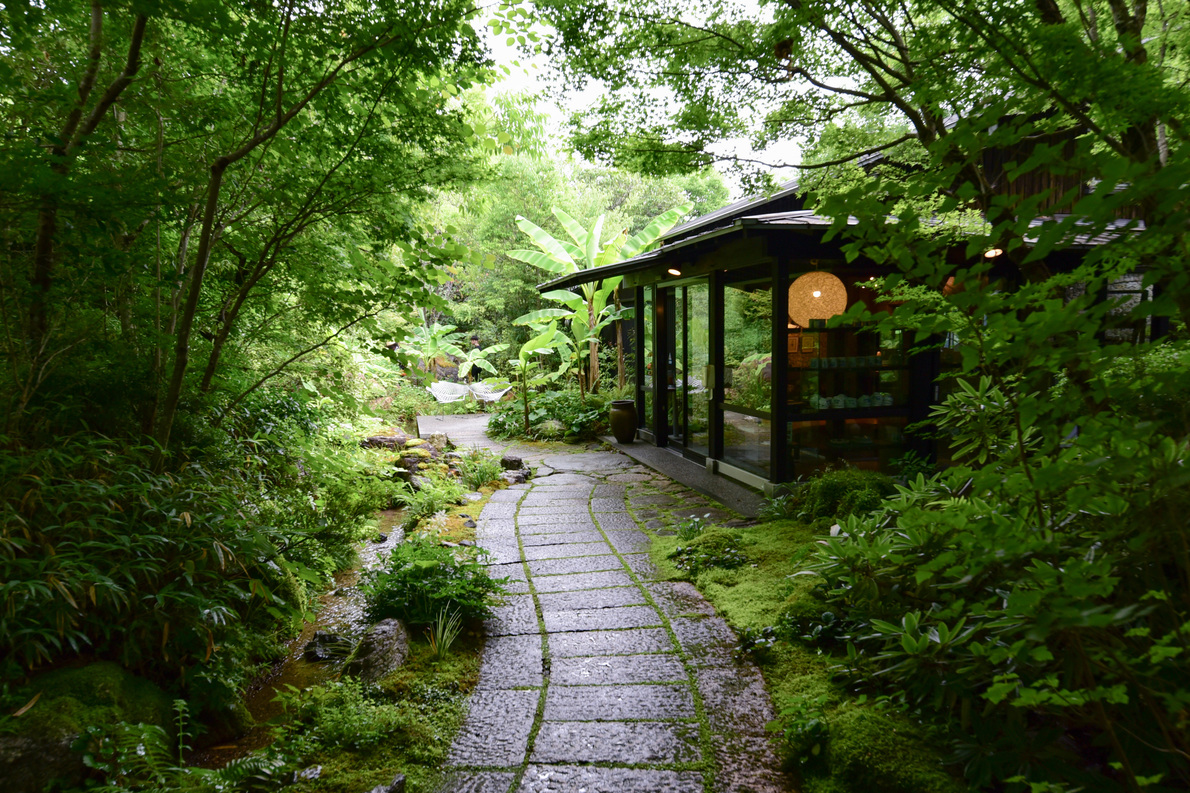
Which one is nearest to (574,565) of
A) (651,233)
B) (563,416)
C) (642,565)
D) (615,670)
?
(642,565)

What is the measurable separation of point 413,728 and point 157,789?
3.15 feet

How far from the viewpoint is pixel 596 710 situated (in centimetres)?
305

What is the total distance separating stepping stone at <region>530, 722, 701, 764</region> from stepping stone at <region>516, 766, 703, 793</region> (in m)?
0.06

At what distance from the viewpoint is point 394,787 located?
2.46 m

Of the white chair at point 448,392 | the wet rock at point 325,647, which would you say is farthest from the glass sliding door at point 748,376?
the white chair at point 448,392

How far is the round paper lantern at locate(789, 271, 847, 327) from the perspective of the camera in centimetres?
674

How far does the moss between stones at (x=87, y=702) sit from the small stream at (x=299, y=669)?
11.1 inches

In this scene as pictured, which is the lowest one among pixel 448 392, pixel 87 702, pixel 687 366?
pixel 87 702

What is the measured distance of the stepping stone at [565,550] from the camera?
17.4ft

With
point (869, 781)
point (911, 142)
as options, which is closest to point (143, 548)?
point (869, 781)

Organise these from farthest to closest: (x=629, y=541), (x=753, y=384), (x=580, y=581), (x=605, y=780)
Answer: (x=753, y=384) < (x=629, y=541) < (x=580, y=581) < (x=605, y=780)

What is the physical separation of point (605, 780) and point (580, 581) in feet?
7.15

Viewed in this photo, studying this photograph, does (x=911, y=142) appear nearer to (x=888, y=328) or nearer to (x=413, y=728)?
(x=888, y=328)

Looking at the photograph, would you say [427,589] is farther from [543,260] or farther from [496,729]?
[543,260]
